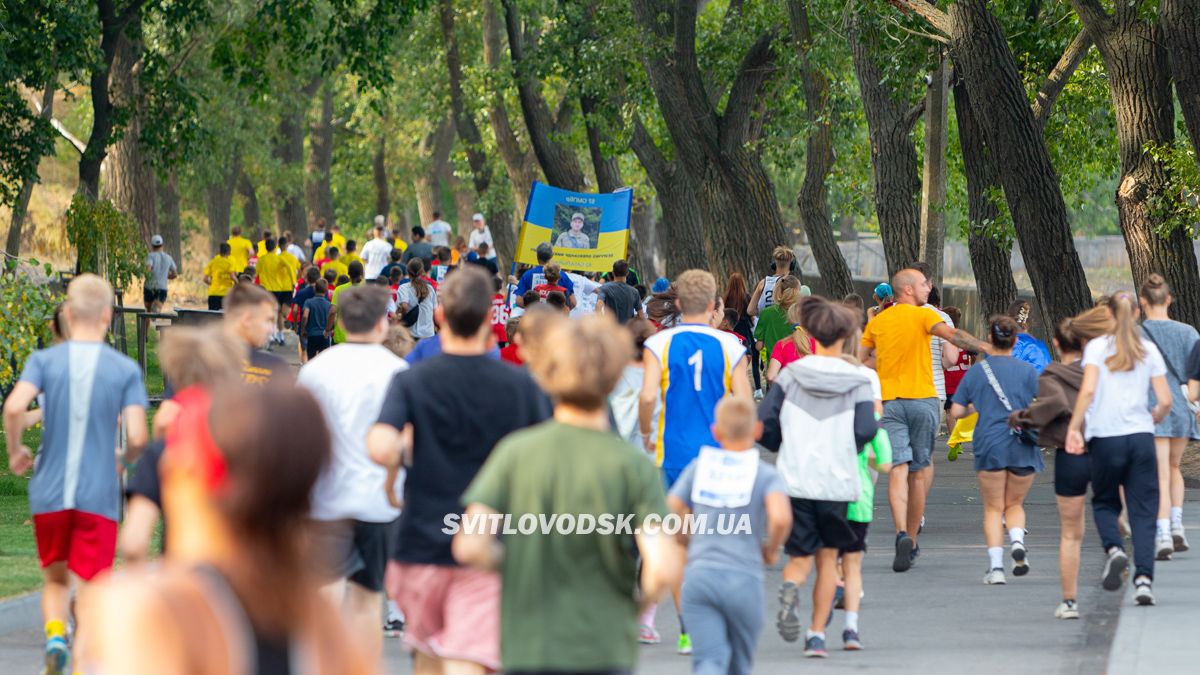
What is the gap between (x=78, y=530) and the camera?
7.87 meters

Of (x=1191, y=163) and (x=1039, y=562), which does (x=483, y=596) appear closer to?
(x=1039, y=562)

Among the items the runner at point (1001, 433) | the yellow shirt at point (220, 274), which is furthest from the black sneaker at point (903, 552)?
the yellow shirt at point (220, 274)

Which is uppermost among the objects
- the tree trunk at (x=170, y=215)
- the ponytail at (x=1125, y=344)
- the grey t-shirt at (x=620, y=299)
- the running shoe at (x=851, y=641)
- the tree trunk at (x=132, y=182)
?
the tree trunk at (x=170, y=215)

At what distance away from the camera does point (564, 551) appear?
510 cm

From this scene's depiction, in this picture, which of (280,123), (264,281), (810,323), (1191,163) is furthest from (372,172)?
(810,323)

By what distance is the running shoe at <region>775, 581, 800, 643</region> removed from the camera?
826 cm

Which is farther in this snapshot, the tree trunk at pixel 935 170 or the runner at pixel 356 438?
the tree trunk at pixel 935 170

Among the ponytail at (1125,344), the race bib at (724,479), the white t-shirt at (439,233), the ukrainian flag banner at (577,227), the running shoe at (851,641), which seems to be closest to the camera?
the race bib at (724,479)

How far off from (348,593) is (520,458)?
324 centimetres

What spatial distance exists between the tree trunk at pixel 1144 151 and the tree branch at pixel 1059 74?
2.61m

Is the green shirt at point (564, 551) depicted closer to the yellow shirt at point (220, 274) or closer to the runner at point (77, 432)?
the runner at point (77, 432)

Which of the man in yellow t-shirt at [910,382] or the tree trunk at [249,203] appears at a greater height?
the tree trunk at [249,203]

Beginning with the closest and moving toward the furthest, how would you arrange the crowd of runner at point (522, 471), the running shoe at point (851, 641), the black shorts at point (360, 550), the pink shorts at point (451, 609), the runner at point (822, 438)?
the crowd of runner at point (522, 471) → the pink shorts at point (451, 609) → the black shorts at point (360, 550) → the runner at point (822, 438) → the running shoe at point (851, 641)

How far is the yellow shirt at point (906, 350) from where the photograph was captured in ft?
38.5
